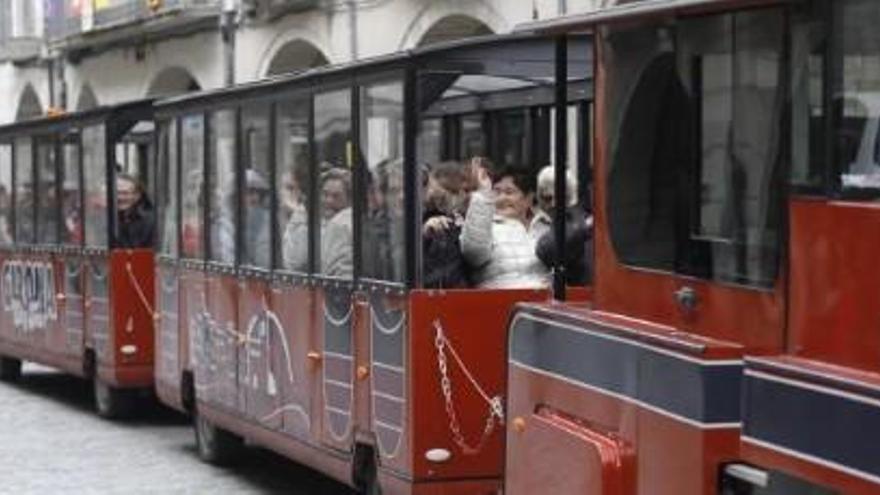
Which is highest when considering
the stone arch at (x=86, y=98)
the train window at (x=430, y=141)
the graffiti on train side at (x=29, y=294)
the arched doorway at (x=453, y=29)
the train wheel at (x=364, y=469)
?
the arched doorway at (x=453, y=29)

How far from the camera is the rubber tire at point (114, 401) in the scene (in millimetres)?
14281

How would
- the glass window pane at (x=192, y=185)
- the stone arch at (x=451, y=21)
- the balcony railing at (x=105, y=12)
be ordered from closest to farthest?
1. the glass window pane at (x=192, y=185)
2. the stone arch at (x=451, y=21)
3. the balcony railing at (x=105, y=12)

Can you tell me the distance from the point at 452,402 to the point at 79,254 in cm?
760

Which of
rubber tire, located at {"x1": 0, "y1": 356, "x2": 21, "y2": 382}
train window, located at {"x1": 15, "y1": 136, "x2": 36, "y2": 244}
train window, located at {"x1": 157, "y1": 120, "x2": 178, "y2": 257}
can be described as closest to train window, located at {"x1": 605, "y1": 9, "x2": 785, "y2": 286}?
train window, located at {"x1": 157, "y1": 120, "x2": 178, "y2": 257}

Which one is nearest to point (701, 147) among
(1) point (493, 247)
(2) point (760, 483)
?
(2) point (760, 483)

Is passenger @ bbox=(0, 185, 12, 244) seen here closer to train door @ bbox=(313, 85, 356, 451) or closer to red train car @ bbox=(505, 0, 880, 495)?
train door @ bbox=(313, 85, 356, 451)

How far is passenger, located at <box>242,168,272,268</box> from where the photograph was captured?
10.2m

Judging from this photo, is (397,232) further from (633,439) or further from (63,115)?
(63,115)

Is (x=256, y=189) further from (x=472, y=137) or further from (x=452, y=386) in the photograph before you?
(x=452, y=386)

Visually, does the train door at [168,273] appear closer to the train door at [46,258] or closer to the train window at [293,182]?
the train window at [293,182]

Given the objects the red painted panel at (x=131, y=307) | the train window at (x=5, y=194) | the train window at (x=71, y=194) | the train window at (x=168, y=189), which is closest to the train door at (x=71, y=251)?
the train window at (x=71, y=194)

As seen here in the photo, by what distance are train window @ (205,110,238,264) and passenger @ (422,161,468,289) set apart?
278 centimetres

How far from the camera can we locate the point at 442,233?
26.8 feet

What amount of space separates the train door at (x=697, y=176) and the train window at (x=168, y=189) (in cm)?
727
